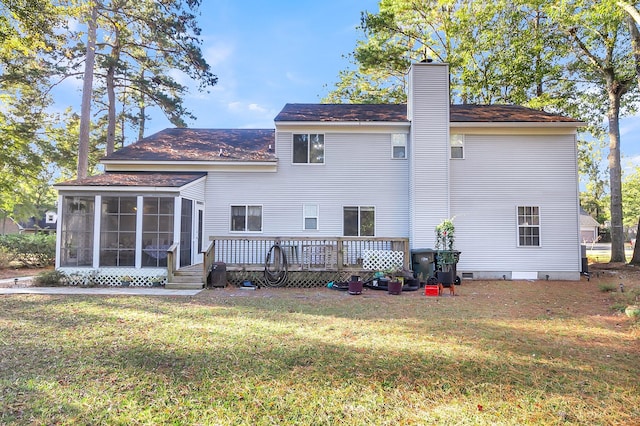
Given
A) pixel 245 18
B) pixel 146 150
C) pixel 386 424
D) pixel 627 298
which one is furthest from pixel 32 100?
pixel 627 298

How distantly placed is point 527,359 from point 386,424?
2516 millimetres

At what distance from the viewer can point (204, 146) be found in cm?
1357

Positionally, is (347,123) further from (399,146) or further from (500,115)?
(500,115)

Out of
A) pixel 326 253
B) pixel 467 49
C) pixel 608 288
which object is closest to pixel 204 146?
pixel 326 253

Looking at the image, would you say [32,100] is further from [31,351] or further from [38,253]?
[31,351]

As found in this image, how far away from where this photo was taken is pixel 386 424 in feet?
9.27

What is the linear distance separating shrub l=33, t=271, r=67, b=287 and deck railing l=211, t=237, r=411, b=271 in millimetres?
4171

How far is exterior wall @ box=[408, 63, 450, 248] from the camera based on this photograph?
39.0 feet

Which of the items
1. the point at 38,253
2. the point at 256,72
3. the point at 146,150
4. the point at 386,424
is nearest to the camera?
the point at 386,424

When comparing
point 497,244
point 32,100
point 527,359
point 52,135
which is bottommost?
point 527,359

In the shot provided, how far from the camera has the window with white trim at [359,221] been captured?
1245 centimetres

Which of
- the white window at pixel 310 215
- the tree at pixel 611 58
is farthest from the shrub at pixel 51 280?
the tree at pixel 611 58

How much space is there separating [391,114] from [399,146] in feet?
5.17

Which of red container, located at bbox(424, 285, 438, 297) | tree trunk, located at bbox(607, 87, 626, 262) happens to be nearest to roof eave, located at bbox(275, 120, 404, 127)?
red container, located at bbox(424, 285, 438, 297)
